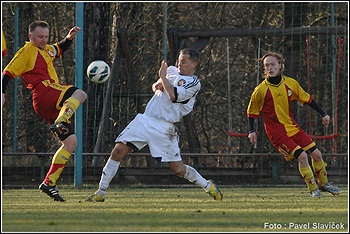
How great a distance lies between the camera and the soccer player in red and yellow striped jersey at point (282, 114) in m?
10.9

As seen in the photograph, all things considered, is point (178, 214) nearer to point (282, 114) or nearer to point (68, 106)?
point (68, 106)

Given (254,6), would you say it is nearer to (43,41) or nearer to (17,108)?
(17,108)

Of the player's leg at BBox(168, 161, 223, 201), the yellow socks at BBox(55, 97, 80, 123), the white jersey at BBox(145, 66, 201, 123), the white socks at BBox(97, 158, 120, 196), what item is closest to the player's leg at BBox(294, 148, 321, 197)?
the player's leg at BBox(168, 161, 223, 201)

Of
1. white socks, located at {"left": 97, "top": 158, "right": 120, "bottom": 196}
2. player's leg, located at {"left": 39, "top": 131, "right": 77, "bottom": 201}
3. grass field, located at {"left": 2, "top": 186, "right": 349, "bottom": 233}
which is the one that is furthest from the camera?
player's leg, located at {"left": 39, "top": 131, "right": 77, "bottom": 201}

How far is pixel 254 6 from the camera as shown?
64.8 ft

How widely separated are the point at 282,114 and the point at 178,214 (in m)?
3.68

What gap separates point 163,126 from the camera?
9320 mm

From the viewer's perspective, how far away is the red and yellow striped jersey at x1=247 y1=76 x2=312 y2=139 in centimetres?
1098

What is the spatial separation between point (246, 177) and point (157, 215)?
24.6 feet

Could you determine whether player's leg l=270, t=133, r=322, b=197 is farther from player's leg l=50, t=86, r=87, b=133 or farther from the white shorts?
A: player's leg l=50, t=86, r=87, b=133

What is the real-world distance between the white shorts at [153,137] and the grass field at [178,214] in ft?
1.58

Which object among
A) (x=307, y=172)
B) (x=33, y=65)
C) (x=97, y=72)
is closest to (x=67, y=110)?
(x=33, y=65)

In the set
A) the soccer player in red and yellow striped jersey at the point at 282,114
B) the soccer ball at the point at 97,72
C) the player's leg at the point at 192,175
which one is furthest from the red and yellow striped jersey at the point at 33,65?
the soccer player in red and yellow striped jersey at the point at 282,114

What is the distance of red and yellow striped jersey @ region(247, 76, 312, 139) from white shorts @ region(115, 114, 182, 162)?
1.96 meters
